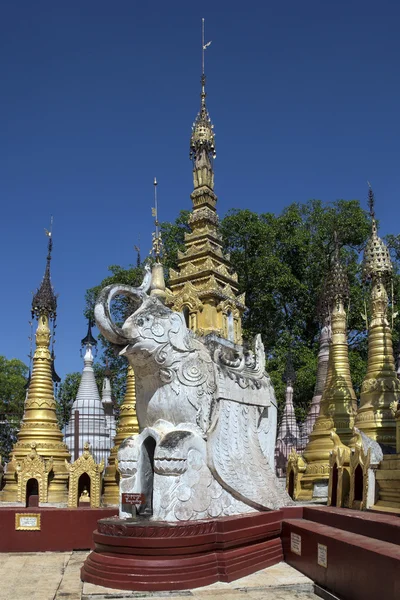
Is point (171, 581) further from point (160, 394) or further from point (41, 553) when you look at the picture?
point (41, 553)

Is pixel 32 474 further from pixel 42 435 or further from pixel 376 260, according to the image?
pixel 376 260

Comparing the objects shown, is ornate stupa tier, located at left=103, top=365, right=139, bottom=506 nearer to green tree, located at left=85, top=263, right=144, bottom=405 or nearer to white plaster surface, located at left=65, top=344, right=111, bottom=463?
white plaster surface, located at left=65, top=344, right=111, bottom=463

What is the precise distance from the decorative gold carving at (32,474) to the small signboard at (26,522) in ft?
15.2

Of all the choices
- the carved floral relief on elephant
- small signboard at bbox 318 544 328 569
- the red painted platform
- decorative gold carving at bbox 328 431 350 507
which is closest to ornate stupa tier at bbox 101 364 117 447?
decorative gold carving at bbox 328 431 350 507

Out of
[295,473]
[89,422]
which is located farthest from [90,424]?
[295,473]

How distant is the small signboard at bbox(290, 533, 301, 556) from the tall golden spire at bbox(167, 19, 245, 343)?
9593mm

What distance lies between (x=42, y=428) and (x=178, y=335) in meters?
10.7

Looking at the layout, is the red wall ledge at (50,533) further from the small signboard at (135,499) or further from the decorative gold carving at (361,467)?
the decorative gold carving at (361,467)

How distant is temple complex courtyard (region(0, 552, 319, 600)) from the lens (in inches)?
318

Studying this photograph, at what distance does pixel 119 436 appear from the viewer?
18609mm

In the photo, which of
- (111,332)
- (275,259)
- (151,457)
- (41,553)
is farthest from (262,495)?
(275,259)

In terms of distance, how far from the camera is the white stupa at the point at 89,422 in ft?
82.9

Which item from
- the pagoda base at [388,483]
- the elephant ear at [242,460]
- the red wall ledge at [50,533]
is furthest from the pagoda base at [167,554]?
the red wall ledge at [50,533]

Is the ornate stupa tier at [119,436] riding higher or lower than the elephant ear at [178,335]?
lower
